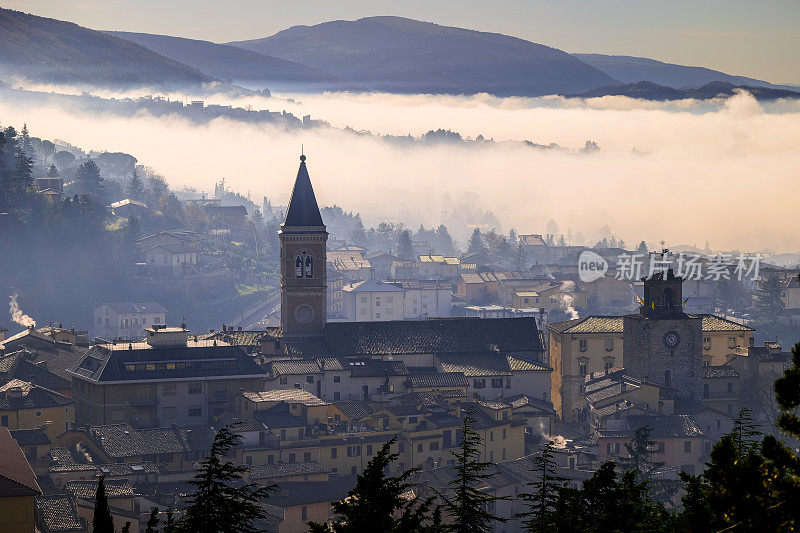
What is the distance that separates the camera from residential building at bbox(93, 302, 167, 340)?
433 ft

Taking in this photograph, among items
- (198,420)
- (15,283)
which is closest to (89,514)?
(198,420)

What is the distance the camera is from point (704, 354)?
90.3 metres

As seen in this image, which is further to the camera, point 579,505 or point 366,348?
point 366,348

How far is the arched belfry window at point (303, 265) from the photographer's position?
3310 inches

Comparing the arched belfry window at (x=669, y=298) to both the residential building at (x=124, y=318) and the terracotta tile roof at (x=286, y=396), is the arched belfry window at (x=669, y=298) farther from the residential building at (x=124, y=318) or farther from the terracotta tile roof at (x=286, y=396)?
the residential building at (x=124, y=318)

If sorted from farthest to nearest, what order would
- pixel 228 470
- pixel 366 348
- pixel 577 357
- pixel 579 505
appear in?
pixel 577 357, pixel 366 348, pixel 579 505, pixel 228 470

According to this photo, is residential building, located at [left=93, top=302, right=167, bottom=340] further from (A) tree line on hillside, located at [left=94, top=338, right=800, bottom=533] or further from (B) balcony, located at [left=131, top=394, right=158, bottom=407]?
(A) tree line on hillside, located at [left=94, top=338, right=800, bottom=533]

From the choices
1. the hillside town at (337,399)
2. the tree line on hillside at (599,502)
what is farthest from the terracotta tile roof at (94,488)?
the tree line on hillside at (599,502)

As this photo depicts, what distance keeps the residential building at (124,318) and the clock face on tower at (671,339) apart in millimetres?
64044

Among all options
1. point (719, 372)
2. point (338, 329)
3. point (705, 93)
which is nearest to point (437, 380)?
point (338, 329)

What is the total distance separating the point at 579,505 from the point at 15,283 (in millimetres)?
112112

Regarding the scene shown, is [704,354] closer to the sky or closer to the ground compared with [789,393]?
closer to the ground

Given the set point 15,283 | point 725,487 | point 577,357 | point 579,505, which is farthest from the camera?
point 15,283

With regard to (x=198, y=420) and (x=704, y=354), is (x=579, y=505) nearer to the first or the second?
(x=198, y=420)
